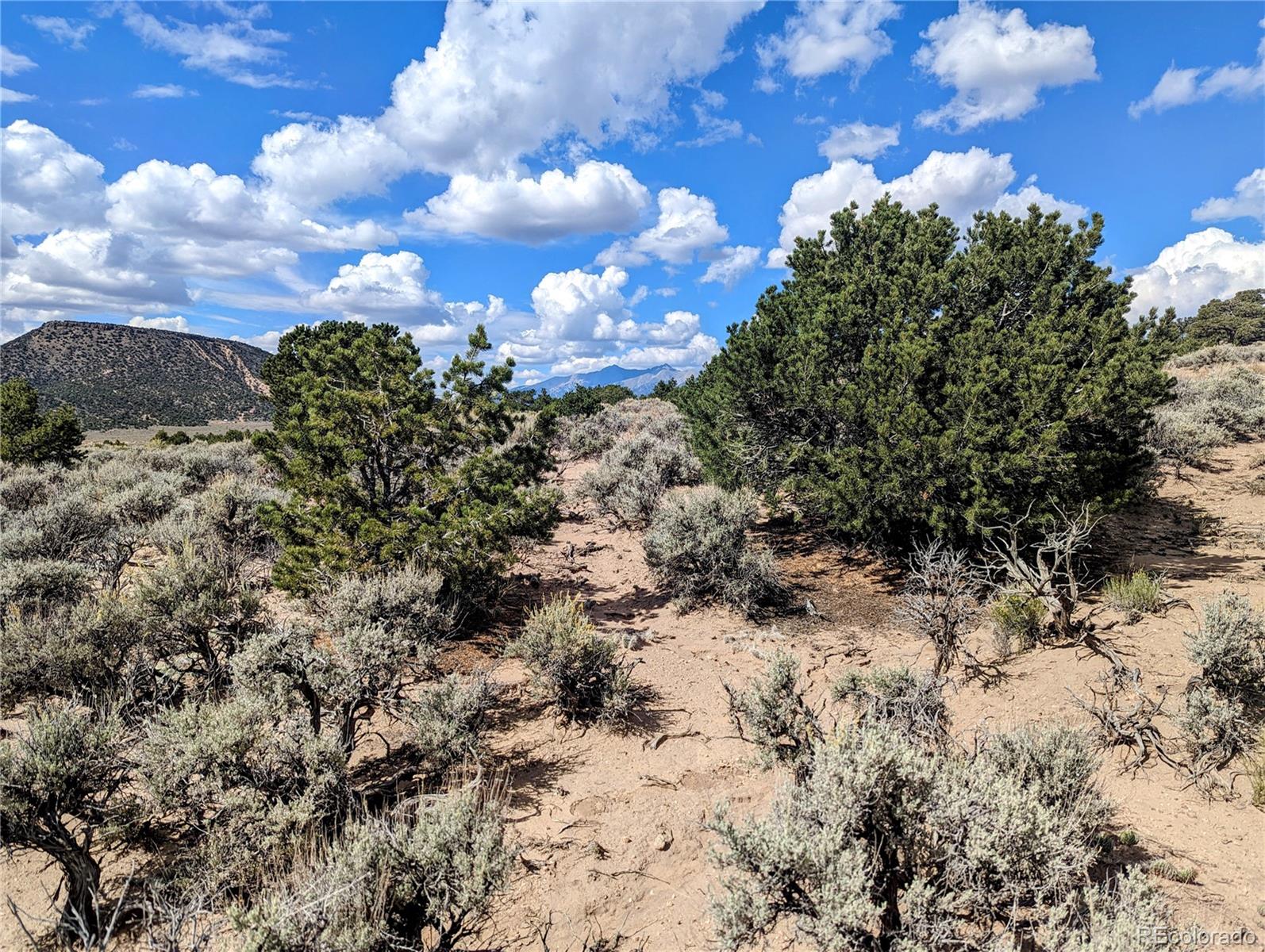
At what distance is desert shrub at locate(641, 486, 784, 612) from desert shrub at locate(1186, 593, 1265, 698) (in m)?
5.57

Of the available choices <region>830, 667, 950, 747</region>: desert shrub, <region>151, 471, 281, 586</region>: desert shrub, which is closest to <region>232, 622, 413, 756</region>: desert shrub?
<region>830, 667, 950, 747</region>: desert shrub

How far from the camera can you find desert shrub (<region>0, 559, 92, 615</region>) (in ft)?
21.6

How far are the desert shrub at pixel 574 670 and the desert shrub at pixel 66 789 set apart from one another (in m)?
3.80

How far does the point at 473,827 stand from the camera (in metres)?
3.54

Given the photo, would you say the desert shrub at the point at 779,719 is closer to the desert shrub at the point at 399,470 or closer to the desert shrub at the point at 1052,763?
the desert shrub at the point at 1052,763

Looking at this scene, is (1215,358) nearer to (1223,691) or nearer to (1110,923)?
(1223,691)

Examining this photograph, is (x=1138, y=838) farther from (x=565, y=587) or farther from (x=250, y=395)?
(x=250, y=395)

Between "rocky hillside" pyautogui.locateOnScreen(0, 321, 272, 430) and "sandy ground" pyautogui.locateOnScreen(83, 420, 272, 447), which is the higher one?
"rocky hillside" pyautogui.locateOnScreen(0, 321, 272, 430)

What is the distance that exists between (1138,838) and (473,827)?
4.96m

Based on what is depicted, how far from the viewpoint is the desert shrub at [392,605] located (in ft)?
19.9

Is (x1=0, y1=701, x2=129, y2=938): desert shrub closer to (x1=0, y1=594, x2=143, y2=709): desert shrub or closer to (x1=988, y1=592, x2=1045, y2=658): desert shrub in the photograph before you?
(x1=0, y1=594, x2=143, y2=709): desert shrub

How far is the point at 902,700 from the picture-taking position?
5031mm

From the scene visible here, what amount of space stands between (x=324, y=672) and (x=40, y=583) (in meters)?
4.78

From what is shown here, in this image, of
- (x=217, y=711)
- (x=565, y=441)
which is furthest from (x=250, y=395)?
(x=217, y=711)
